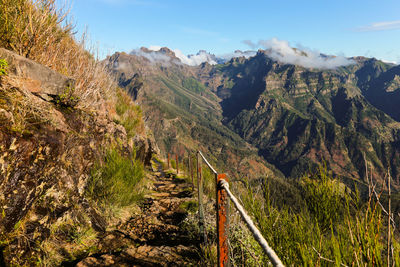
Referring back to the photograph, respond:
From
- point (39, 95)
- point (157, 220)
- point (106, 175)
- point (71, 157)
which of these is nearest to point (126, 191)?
point (106, 175)

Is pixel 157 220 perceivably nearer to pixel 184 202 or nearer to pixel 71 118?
pixel 184 202

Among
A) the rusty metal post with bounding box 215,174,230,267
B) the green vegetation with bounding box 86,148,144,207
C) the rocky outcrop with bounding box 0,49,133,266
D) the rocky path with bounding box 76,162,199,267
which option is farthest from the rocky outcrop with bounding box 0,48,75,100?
the rusty metal post with bounding box 215,174,230,267

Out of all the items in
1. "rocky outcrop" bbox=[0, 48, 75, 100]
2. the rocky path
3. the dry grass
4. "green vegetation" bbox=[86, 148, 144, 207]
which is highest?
the dry grass

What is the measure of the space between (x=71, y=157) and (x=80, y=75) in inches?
91.3

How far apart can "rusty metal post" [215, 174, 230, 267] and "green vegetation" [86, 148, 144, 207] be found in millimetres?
3223

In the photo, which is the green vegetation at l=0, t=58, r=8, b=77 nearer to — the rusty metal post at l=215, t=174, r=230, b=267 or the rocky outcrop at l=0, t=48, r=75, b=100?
the rocky outcrop at l=0, t=48, r=75, b=100

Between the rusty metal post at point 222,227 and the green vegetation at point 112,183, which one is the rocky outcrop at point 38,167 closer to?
the green vegetation at point 112,183

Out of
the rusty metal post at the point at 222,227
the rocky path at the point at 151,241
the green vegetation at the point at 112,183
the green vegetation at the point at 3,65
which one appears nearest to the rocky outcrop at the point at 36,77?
the green vegetation at the point at 3,65

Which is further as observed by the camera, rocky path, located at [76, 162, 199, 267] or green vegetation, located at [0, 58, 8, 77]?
rocky path, located at [76, 162, 199, 267]

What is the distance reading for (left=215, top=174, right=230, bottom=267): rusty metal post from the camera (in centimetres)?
227

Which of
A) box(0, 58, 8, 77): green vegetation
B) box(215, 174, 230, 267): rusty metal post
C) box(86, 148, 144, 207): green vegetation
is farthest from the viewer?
box(86, 148, 144, 207): green vegetation

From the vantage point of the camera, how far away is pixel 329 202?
7.82 ft

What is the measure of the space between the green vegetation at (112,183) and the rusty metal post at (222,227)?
10.6 ft

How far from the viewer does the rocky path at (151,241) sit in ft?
11.2
